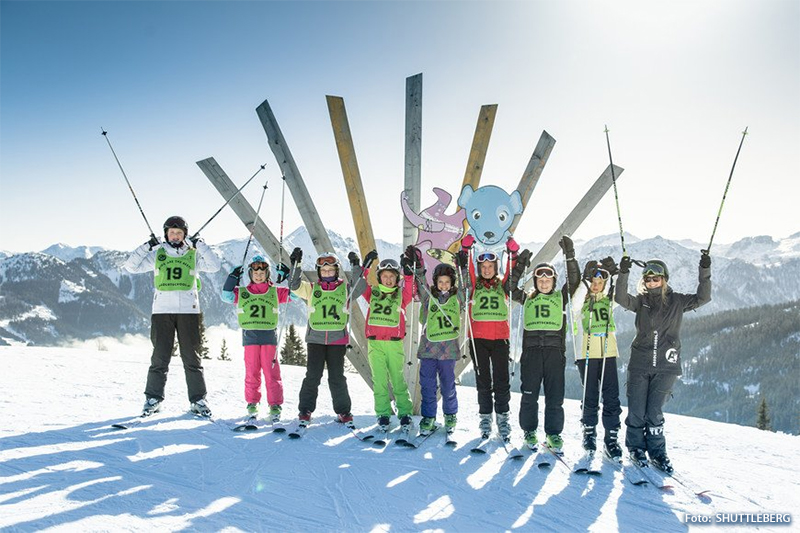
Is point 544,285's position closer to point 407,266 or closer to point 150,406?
point 407,266

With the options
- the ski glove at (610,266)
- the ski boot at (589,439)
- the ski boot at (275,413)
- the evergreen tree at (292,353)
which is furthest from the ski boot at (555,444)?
the evergreen tree at (292,353)

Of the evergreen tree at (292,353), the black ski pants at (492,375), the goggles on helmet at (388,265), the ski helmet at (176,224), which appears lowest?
the evergreen tree at (292,353)

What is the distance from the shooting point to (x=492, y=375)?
482 centimetres

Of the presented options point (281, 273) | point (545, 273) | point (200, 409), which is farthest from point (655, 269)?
point (200, 409)

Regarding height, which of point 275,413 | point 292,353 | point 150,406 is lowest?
point 292,353

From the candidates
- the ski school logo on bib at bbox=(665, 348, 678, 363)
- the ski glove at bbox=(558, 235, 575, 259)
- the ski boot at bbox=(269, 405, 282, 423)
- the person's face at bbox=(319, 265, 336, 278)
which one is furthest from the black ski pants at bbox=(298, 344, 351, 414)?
the ski school logo on bib at bbox=(665, 348, 678, 363)

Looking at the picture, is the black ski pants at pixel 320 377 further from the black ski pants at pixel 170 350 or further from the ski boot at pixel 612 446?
the ski boot at pixel 612 446

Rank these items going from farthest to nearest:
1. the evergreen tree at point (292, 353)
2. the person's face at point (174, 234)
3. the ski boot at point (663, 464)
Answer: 1. the evergreen tree at point (292, 353)
2. the person's face at point (174, 234)
3. the ski boot at point (663, 464)

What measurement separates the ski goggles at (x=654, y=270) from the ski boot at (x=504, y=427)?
A: 1.78 meters

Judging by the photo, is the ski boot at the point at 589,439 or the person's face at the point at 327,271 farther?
the person's face at the point at 327,271

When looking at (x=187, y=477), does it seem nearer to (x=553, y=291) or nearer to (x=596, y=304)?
(x=553, y=291)

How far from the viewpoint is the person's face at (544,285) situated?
15.1 ft

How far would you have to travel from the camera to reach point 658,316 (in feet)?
14.1

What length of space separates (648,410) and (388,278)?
8.38ft
